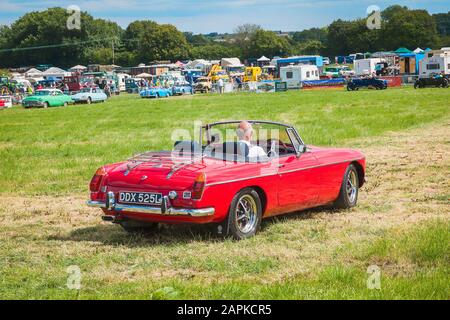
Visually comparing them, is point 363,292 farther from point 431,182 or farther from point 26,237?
point 431,182

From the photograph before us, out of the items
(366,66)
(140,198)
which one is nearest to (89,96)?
(366,66)

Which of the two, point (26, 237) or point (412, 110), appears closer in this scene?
point (26, 237)

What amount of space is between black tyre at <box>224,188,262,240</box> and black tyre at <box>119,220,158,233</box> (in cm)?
119

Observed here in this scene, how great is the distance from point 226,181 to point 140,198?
3.27 ft

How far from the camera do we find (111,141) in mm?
21812

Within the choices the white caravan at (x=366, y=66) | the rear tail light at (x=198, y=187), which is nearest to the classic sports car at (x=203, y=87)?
the white caravan at (x=366, y=66)

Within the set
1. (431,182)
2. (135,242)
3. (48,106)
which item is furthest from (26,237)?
(48,106)

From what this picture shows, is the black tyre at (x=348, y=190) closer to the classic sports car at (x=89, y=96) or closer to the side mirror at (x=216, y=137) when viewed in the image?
the side mirror at (x=216, y=137)

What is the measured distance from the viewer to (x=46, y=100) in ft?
175

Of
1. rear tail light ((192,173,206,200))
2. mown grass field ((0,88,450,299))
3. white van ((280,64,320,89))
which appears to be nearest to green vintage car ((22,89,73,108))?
white van ((280,64,320,89))

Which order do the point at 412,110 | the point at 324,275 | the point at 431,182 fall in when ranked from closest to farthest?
1. the point at 324,275
2. the point at 431,182
3. the point at 412,110

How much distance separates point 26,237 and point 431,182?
6.54m

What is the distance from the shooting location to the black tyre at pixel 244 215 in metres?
8.30

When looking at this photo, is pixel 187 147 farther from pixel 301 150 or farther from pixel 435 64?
pixel 435 64
